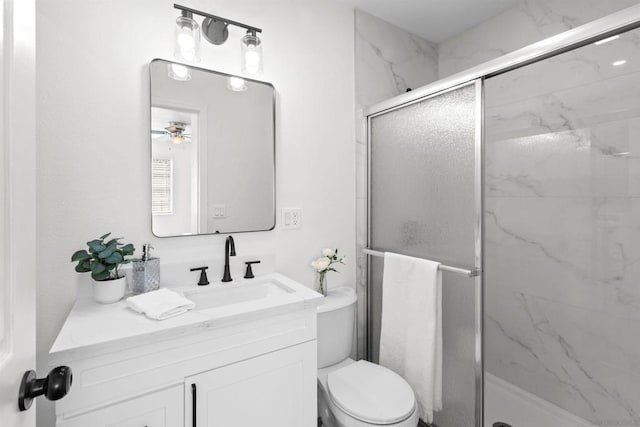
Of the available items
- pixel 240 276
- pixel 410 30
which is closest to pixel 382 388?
pixel 240 276

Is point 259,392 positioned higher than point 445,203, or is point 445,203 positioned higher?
point 445,203

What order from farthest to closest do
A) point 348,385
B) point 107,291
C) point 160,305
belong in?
point 348,385, point 107,291, point 160,305

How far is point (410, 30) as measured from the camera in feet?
7.63

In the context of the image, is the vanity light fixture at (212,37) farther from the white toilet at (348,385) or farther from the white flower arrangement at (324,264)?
the white toilet at (348,385)

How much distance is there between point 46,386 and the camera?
1.85 feet

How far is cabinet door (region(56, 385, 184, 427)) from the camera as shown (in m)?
0.92

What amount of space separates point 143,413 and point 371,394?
87 centimetres

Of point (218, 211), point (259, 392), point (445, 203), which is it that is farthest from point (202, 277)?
point (445, 203)

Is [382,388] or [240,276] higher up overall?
[240,276]

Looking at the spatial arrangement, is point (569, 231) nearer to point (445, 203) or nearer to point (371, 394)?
point (445, 203)

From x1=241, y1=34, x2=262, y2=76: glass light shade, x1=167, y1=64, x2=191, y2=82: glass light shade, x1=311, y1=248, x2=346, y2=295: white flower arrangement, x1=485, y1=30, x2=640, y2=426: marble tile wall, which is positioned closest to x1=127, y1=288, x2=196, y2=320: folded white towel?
x1=311, y1=248, x2=346, y2=295: white flower arrangement

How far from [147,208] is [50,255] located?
1.23ft

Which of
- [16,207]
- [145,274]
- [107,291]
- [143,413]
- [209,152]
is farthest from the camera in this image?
[209,152]

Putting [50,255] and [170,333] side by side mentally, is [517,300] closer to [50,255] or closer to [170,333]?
[170,333]
